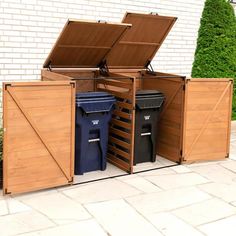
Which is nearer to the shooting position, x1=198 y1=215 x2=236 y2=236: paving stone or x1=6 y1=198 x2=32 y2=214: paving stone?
x1=198 y1=215 x2=236 y2=236: paving stone

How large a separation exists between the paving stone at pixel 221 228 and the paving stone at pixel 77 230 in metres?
0.94

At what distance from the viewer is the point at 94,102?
4934 millimetres

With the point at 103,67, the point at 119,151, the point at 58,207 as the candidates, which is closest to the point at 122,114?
the point at 119,151

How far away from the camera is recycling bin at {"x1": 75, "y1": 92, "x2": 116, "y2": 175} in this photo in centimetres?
490

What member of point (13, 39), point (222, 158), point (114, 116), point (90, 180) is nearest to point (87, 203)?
point (90, 180)

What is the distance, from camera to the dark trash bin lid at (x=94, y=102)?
4845 mm

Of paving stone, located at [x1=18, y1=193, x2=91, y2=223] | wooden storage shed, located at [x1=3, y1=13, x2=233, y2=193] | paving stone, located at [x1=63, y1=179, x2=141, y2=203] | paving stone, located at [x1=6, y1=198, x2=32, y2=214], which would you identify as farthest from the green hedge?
paving stone, located at [x1=6, y1=198, x2=32, y2=214]

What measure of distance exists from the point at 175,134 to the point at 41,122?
6.81 ft

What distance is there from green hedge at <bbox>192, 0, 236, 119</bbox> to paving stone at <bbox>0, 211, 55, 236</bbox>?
16.4ft

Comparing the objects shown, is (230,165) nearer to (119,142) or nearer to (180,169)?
(180,169)

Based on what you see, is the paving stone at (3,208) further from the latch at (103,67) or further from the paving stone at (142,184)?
the latch at (103,67)

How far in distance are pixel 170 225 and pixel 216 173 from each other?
1781mm

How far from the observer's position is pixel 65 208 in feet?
13.7

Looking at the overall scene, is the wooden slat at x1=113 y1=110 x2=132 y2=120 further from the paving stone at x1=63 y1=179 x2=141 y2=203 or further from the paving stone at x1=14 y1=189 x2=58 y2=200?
the paving stone at x1=14 y1=189 x2=58 y2=200
